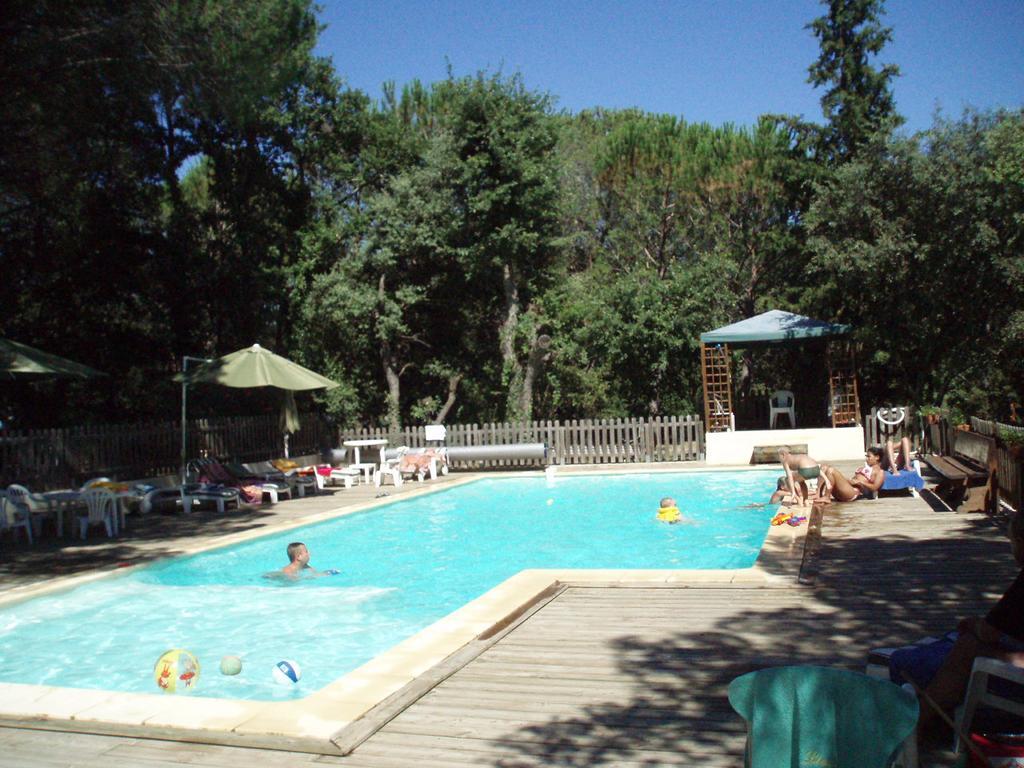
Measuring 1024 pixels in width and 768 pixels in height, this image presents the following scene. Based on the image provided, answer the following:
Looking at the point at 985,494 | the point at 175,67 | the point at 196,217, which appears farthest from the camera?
the point at 196,217

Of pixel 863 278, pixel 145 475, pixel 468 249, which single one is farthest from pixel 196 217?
pixel 863 278

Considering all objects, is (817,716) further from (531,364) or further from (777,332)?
(531,364)

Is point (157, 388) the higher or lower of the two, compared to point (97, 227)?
lower

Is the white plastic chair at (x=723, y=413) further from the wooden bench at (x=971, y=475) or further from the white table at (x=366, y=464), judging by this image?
the white table at (x=366, y=464)

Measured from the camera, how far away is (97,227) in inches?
750

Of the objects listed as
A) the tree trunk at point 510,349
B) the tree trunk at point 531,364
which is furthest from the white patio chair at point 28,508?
the tree trunk at point 531,364

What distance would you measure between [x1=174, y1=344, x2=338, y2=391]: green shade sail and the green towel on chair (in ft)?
41.3

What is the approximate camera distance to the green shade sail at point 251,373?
14234 mm

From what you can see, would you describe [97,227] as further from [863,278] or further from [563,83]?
[863,278]

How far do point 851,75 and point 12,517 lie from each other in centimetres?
2078

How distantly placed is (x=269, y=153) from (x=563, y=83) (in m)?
7.44

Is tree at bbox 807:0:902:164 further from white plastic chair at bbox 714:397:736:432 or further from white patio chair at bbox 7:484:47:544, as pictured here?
white patio chair at bbox 7:484:47:544

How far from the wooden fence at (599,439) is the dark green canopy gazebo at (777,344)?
69 cm

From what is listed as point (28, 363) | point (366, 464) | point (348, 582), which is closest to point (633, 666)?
point (348, 582)
